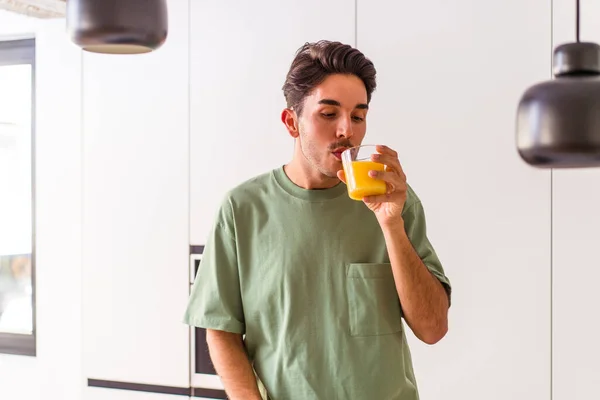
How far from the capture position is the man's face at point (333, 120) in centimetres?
161

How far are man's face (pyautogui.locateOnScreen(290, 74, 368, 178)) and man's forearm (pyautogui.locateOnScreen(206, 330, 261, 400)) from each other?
397 mm

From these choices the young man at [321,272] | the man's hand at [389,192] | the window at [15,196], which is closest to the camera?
the man's hand at [389,192]

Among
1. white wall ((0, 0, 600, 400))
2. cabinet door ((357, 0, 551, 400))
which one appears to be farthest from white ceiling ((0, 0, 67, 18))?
cabinet door ((357, 0, 551, 400))

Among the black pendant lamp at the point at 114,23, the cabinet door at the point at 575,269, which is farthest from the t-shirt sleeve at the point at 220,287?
the cabinet door at the point at 575,269

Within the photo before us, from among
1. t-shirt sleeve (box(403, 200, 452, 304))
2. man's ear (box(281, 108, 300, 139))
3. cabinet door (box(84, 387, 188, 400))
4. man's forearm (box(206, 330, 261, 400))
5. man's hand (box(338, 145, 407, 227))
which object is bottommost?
cabinet door (box(84, 387, 188, 400))

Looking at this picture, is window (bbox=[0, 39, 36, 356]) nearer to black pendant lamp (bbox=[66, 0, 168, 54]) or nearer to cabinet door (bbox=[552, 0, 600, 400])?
cabinet door (bbox=[552, 0, 600, 400])

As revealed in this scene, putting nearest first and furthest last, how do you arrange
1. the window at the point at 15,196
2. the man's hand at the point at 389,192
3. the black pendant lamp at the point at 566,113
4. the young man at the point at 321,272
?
the black pendant lamp at the point at 566,113, the man's hand at the point at 389,192, the young man at the point at 321,272, the window at the point at 15,196

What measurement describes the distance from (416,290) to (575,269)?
1016mm

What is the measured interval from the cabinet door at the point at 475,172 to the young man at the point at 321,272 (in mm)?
884

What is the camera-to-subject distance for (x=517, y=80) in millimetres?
2488

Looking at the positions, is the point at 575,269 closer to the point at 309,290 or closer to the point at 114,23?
the point at 309,290

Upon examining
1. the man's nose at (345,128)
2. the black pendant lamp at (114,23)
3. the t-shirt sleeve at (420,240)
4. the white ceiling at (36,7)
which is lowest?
the t-shirt sleeve at (420,240)

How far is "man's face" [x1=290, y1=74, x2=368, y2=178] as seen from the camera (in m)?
1.61

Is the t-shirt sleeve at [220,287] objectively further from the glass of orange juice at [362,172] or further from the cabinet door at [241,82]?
the cabinet door at [241,82]
